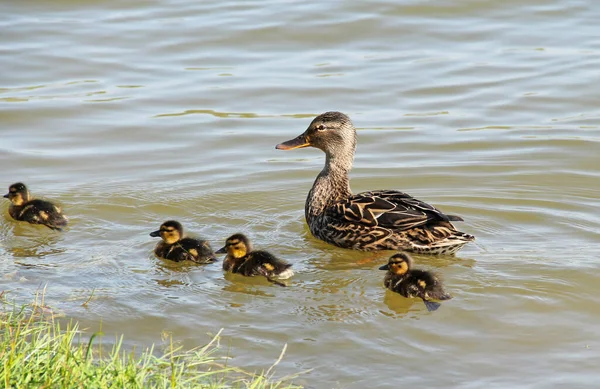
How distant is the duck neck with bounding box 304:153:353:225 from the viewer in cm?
716

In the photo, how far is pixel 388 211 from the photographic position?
21.8 ft

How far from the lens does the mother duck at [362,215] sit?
6.45 metres

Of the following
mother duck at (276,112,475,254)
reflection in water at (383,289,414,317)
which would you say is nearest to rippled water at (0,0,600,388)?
reflection in water at (383,289,414,317)

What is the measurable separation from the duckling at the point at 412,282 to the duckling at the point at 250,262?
1.95 feet

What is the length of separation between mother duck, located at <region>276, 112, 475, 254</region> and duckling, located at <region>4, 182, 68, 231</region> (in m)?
1.70

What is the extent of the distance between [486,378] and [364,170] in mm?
3784

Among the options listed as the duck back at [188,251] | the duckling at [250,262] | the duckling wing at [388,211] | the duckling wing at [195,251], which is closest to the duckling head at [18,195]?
the duck back at [188,251]

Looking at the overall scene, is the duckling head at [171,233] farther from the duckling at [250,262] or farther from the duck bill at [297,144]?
→ the duck bill at [297,144]

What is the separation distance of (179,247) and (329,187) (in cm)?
153

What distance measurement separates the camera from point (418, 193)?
776cm

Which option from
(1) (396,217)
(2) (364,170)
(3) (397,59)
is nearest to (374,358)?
(1) (396,217)

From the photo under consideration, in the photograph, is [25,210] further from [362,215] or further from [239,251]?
[362,215]

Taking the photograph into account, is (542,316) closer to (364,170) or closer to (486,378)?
(486,378)

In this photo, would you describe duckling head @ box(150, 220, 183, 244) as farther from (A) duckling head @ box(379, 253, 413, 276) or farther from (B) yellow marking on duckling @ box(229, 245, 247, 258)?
(A) duckling head @ box(379, 253, 413, 276)
